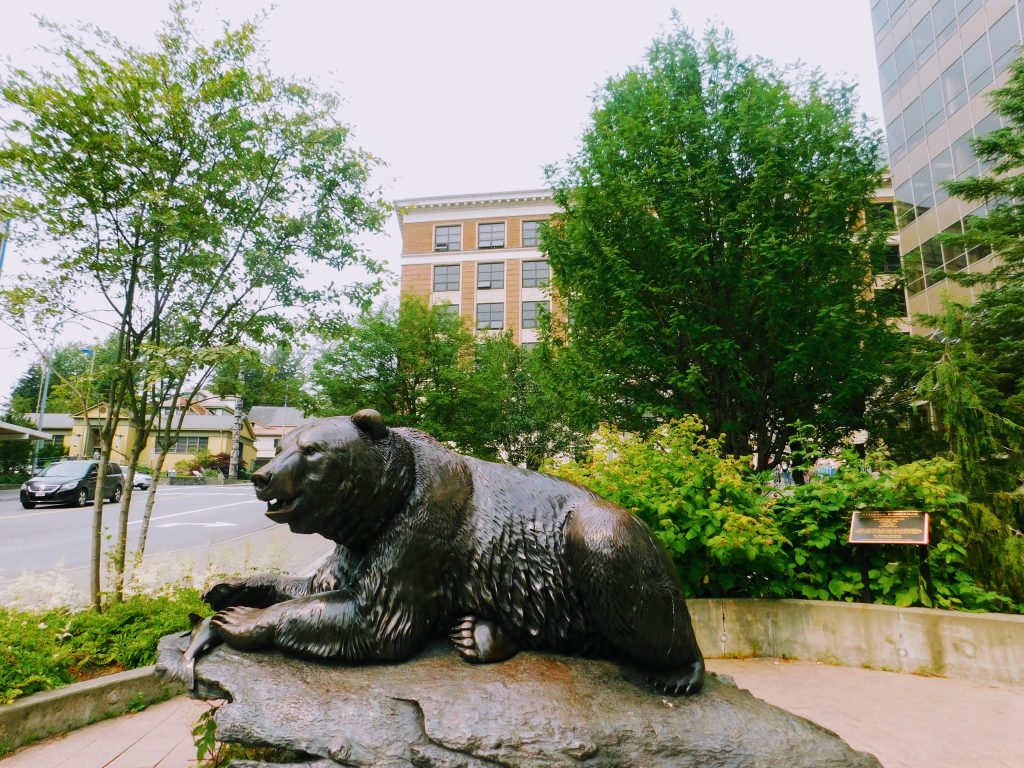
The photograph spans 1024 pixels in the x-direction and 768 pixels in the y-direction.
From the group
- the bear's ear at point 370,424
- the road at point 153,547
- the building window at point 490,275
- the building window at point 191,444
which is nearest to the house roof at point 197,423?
the building window at point 191,444

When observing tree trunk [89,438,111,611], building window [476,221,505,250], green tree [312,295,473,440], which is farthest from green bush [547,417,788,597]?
building window [476,221,505,250]

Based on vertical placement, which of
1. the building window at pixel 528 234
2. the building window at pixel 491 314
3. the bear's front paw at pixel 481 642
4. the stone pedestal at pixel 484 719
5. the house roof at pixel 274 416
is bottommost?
the stone pedestal at pixel 484 719

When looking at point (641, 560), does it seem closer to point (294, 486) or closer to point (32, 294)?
point (294, 486)

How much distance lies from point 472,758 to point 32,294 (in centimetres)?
585

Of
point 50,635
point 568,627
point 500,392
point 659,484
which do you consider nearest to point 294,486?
point 568,627

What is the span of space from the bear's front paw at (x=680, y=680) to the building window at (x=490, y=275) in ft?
123

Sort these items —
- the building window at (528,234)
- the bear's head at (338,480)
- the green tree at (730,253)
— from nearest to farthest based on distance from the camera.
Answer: the bear's head at (338,480)
the green tree at (730,253)
the building window at (528,234)

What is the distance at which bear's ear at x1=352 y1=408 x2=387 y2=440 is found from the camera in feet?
6.60

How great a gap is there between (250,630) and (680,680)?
1516 mm

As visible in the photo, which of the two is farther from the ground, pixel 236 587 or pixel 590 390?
pixel 590 390

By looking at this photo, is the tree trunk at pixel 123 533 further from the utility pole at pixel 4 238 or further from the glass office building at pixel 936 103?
the glass office building at pixel 936 103

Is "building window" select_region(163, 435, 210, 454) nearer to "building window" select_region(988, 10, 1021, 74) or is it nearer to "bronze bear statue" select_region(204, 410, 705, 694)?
"bronze bear statue" select_region(204, 410, 705, 694)

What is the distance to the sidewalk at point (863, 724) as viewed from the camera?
3.16 m

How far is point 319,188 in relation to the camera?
20.6 ft
